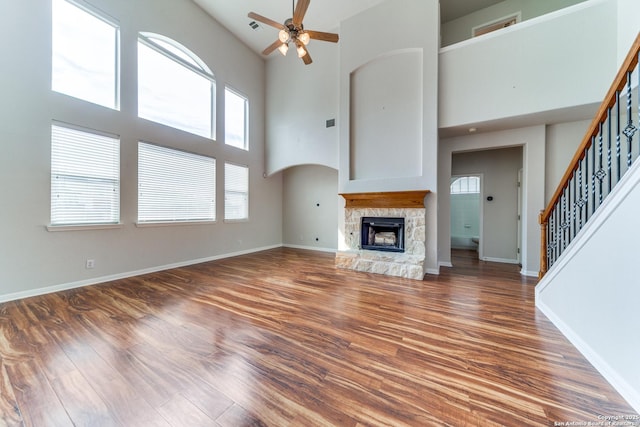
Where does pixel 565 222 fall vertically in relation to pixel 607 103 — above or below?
below

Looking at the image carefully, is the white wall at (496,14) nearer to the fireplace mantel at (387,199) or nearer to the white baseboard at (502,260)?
the fireplace mantel at (387,199)

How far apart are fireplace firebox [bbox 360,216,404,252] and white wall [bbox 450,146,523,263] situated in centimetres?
248

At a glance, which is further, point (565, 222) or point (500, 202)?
point (500, 202)

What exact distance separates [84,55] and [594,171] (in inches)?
260

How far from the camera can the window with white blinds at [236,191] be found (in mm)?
5676

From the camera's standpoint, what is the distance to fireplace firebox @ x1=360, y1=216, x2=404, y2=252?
4.31m

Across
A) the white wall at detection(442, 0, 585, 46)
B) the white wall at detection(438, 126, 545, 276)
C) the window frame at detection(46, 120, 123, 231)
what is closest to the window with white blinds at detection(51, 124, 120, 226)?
the window frame at detection(46, 120, 123, 231)

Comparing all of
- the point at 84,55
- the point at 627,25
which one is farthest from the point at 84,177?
the point at 627,25

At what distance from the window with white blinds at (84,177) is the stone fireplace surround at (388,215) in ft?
13.1

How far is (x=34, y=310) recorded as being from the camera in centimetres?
257

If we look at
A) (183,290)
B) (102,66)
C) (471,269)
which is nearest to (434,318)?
(471,269)

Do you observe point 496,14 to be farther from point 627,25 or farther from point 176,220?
point 176,220

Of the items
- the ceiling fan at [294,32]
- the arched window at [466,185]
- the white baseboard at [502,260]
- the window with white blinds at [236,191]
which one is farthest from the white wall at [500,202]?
the window with white blinds at [236,191]

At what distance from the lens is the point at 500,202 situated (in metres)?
5.14
